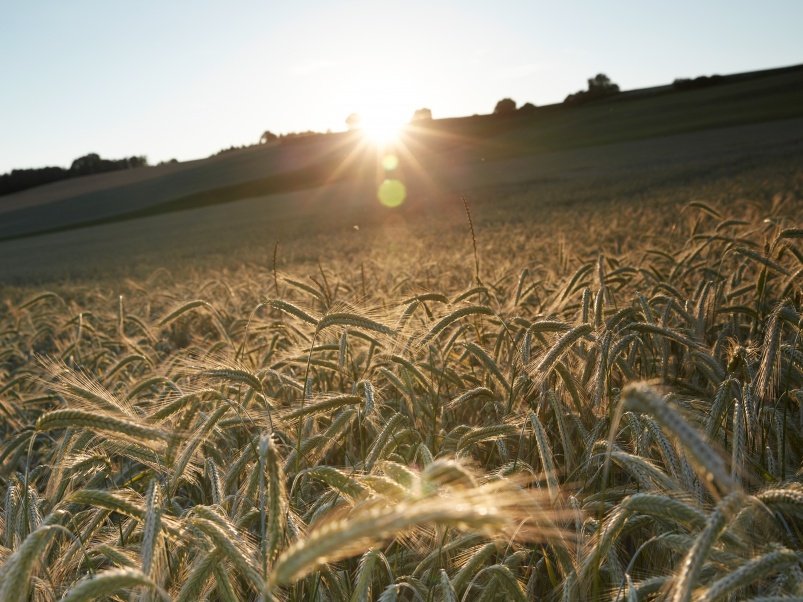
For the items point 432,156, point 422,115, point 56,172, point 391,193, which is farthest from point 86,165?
point 391,193

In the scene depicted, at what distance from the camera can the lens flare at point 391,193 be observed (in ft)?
85.6

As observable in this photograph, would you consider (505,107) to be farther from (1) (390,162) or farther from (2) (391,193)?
(2) (391,193)

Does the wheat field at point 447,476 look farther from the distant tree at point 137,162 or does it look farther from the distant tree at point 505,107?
the distant tree at point 137,162

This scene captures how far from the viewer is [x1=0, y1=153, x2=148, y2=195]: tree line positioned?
64938 mm

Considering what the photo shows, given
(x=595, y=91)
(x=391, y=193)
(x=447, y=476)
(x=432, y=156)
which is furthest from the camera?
(x=595, y=91)

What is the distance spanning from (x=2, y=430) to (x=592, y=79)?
73381mm

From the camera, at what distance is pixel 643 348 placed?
2.63m

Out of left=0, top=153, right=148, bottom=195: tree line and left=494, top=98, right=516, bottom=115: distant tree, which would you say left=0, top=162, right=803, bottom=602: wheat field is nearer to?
left=494, top=98, right=516, bottom=115: distant tree

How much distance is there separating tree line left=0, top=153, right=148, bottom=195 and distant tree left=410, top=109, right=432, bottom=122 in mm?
33550

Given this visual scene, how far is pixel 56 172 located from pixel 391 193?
53362 mm

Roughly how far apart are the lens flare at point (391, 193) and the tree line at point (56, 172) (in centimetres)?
4781

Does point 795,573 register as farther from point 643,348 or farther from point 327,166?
point 327,166

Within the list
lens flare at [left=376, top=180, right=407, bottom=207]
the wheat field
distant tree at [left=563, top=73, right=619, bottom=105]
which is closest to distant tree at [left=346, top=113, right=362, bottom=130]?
distant tree at [left=563, top=73, right=619, bottom=105]

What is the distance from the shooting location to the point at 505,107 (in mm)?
64562
